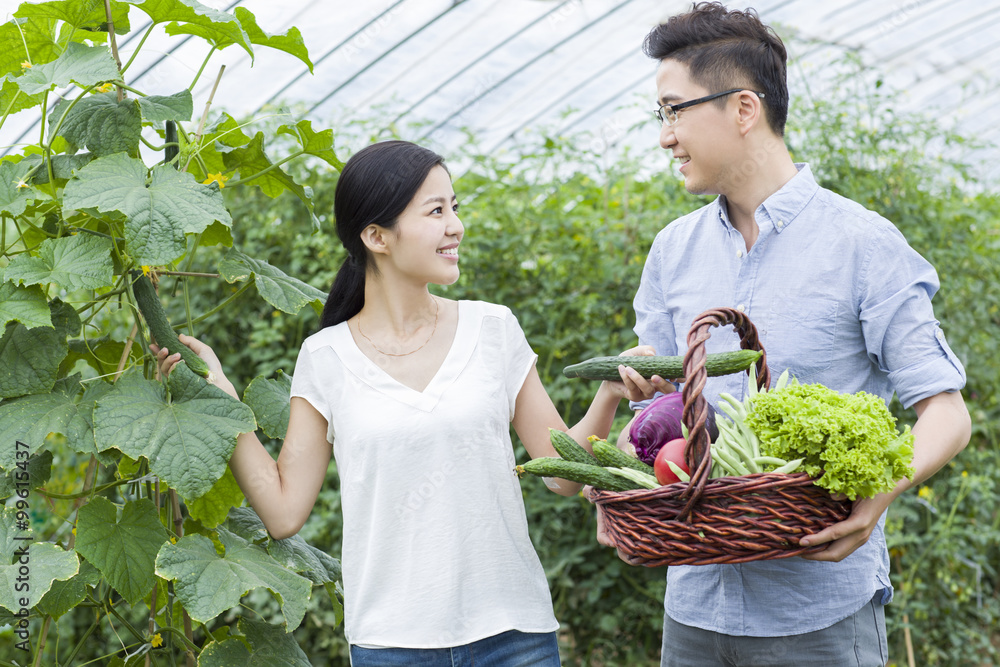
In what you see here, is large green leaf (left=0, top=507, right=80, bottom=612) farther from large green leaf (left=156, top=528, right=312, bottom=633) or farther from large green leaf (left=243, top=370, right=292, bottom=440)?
large green leaf (left=243, top=370, right=292, bottom=440)

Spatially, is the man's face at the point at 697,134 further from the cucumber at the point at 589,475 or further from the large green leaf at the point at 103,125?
the large green leaf at the point at 103,125

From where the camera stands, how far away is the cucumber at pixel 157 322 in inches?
69.8

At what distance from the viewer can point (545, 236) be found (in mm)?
3600

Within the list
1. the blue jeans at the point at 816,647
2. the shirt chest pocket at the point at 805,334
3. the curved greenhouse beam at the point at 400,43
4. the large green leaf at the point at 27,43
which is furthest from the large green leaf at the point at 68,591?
the curved greenhouse beam at the point at 400,43

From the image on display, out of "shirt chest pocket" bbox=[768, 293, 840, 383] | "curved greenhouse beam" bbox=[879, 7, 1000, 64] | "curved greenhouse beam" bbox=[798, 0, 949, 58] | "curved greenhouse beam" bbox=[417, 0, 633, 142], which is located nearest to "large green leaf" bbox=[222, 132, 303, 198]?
"shirt chest pocket" bbox=[768, 293, 840, 383]

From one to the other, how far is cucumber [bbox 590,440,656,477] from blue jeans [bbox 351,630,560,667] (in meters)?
0.44

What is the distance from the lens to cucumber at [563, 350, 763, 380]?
151cm

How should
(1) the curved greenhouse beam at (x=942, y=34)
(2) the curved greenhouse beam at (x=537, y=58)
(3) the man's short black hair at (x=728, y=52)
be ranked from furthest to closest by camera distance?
(1) the curved greenhouse beam at (x=942, y=34)
(2) the curved greenhouse beam at (x=537, y=58)
(3) the man's short black hair at (x=728, y=52)

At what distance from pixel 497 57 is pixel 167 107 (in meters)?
4.47

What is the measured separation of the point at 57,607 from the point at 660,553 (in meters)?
1.20

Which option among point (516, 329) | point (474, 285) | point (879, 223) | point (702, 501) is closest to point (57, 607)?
point (516, 329)

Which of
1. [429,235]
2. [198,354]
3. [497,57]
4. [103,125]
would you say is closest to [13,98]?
[103,125]

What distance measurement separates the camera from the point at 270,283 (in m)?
1.94

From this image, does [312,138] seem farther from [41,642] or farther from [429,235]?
[41,642]
